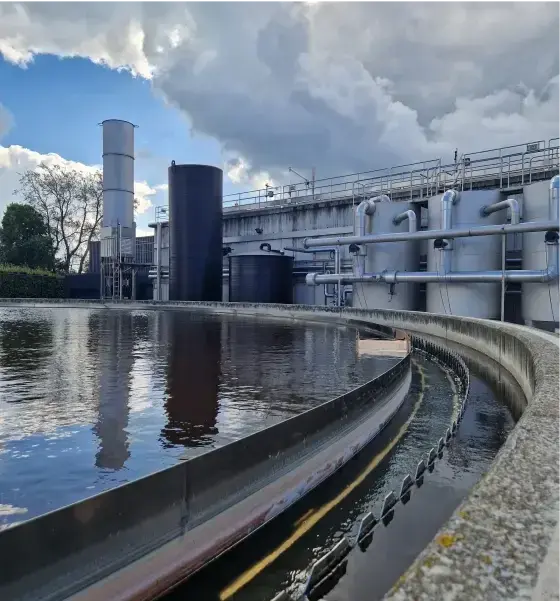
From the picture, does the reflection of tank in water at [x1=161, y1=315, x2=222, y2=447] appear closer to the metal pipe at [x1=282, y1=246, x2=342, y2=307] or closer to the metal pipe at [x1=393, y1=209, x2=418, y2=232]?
the metal pipe at [x1=393, y1=209, x2=418, y2=232]

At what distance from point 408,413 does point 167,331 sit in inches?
384

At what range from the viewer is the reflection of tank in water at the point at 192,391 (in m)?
4.94

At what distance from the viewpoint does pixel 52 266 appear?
40.7 metres

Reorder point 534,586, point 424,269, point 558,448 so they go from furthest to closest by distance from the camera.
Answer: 1. point 424,269
2. point 558,448
3. point 534,586

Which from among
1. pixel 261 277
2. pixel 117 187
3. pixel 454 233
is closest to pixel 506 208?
pixel 454 233

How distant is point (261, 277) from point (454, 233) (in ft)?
34.3

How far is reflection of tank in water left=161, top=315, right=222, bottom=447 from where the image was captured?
494 centimetres

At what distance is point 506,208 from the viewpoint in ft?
61.4

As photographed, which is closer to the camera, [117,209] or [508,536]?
[508,536]

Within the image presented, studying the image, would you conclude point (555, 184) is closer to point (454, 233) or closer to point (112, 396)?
point (454, 233)

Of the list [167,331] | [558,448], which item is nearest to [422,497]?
[558,448]

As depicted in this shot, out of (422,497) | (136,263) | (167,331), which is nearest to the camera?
(422,497)

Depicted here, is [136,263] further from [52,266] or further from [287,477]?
[287,477]

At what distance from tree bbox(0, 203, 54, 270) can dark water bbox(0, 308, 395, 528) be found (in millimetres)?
29124
